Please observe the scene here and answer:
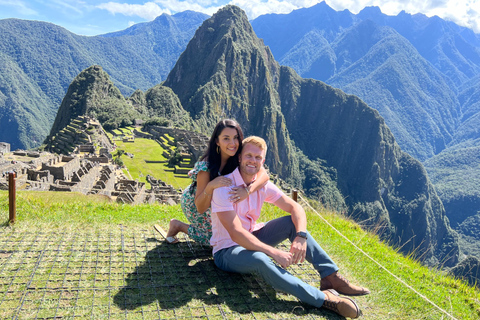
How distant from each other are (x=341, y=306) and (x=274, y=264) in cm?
81

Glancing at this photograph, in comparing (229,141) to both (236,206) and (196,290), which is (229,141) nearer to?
(236,206)

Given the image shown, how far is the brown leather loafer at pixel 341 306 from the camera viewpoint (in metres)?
3.64

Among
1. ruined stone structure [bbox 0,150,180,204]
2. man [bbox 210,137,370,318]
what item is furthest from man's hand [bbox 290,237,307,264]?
ruined stone structure [bbox 0,150,180,204]

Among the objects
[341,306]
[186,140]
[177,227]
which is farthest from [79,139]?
[341,306]

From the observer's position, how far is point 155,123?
66250 mm

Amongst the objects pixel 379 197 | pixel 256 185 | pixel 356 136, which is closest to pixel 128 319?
pixel 256 185

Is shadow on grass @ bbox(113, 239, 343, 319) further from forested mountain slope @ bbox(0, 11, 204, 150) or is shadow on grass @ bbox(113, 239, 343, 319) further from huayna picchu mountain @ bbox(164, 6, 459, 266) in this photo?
forested mountain slope @ bbox(0, 11, 204, 150)

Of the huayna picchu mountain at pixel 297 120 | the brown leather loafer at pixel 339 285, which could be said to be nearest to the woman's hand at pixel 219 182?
the brown leather loafer at pixel 339 285

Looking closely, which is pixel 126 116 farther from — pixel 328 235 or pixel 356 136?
pixel 356 136

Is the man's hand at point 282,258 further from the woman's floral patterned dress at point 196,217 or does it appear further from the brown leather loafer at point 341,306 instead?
the woman's floral patterned dress at point 196,217

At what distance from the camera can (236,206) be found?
13.2 ft

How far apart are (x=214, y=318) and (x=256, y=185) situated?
1.47 metres

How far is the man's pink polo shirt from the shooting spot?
380cm

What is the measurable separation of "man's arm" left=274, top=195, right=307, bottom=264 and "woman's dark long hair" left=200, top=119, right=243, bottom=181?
29.1 inches
